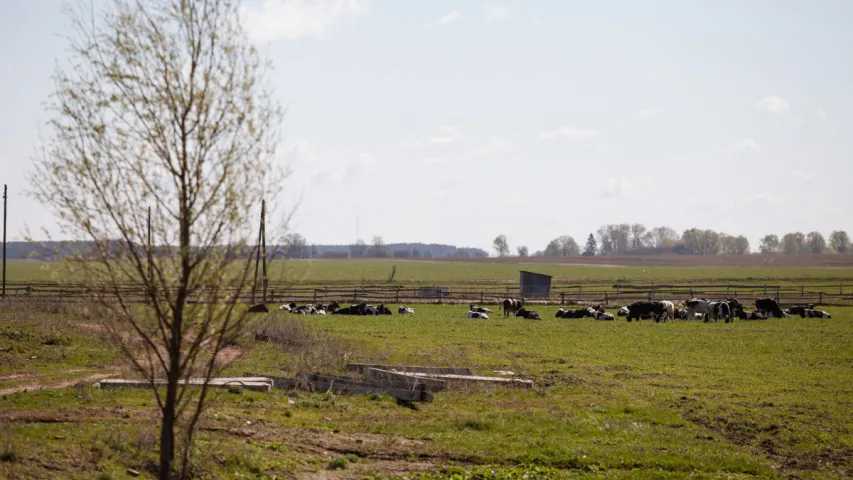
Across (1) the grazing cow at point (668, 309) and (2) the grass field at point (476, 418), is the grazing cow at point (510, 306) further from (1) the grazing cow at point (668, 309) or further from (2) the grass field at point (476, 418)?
(2) the grass field at point (476, 418)

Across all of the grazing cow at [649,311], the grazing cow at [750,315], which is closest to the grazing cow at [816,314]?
the grazing cow at [750,315]

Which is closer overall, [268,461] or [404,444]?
[268,461]

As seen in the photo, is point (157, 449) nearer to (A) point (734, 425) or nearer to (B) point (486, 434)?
(B) point (486, 434)

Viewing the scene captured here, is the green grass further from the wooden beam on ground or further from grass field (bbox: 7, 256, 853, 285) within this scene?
the wooden beam on ground

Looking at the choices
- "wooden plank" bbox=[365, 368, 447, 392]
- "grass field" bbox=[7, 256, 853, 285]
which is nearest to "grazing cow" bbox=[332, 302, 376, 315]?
"grass field" bbox=[7, 256, 853, 285]

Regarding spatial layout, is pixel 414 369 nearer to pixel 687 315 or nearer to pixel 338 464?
pixel 338 464

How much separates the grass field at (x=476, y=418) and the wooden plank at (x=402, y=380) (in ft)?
1.27

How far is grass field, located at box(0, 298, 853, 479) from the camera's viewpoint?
37.4ft

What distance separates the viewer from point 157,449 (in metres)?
11.1

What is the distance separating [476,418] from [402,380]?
367cm

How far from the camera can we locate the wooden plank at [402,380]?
18562mm

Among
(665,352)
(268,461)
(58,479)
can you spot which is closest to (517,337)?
(665,352)

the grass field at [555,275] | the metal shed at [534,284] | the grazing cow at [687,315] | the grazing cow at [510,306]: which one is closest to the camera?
the grazing cow at [687,315]

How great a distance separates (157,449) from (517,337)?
23.4 metres
